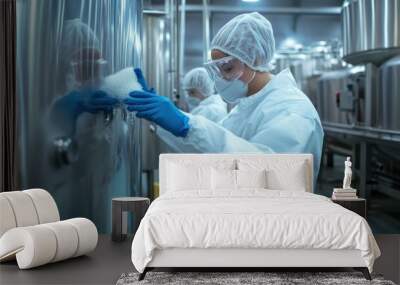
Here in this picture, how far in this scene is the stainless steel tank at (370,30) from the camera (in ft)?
17.6

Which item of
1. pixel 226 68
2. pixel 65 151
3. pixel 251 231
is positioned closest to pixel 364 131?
pixel 226 68

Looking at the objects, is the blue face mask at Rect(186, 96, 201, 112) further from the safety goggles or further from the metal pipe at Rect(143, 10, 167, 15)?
the metal pipe at Rect(143, 10, 167, 15)

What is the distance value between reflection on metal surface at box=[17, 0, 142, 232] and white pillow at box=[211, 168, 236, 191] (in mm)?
927

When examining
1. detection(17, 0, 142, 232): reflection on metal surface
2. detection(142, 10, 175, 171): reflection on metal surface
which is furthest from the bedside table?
detection(17, 0, 142, 232): reflection on metal surface

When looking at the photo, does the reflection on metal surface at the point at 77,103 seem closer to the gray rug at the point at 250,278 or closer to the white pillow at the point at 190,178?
the white pillow at the point at 190,178

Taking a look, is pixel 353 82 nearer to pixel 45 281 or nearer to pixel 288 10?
pixel 288 10

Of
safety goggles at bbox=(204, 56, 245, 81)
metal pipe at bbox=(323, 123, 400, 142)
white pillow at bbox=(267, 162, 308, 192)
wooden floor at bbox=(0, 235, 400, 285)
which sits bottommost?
wooden floor at bbox=(0, 235, 400, 285)

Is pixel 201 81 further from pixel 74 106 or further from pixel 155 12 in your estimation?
pixel 74 106

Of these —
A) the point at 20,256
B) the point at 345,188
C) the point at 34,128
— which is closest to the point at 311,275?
the point at 345,188

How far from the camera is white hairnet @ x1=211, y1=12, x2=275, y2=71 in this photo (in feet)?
18.0

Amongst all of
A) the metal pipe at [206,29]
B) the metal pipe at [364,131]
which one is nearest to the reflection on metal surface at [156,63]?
the metal pipe at [206,29]

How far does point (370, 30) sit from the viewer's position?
5.46 metres

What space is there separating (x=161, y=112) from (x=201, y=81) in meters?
0.43

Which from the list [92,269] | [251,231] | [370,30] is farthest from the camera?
[370,30]
